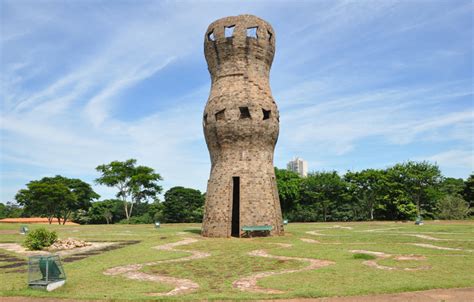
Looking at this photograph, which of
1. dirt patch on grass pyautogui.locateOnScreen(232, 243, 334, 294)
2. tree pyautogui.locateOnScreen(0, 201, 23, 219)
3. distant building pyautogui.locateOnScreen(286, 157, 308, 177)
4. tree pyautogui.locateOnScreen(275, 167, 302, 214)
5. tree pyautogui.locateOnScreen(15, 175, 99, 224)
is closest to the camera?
dirt patch on grass pyautogui.locateOnScreen(232, 243, 334, 294)

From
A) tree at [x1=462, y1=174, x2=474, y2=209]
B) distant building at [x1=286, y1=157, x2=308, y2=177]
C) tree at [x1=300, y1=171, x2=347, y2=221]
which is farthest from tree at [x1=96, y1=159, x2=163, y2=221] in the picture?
distant building at [x1=286, y1=157, x2=308, y2=177]

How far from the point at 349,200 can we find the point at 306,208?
578cm

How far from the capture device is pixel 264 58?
83.3 ft

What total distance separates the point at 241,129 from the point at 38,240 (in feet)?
40.1

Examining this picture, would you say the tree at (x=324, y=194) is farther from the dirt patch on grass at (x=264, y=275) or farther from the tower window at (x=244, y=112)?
the dirt patch on grass at (x=264, y=275)

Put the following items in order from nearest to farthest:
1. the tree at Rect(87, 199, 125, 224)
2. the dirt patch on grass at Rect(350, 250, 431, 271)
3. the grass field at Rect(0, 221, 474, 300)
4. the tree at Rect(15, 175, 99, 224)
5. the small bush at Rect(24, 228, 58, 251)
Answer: the grass field at Rect(0, 221, 474, 300) < the dirt patch on grass at Rect(350, 250, 431, 271) < the small bush at Rect(24, 228, 58, 251) < the tree at Rect(15, 175, 99, 224) < the tree at Rect(87, 199, 125, 224)

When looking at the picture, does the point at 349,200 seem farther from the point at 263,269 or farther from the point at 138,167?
the point at 263,269

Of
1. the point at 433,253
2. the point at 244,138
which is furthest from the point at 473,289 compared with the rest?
the point at 244,138

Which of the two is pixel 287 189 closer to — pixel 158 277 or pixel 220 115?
pixel 220 115

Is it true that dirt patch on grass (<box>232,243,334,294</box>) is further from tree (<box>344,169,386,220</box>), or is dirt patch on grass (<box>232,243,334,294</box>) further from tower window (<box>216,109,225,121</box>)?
tree (<box>344,169,386,220</box>)

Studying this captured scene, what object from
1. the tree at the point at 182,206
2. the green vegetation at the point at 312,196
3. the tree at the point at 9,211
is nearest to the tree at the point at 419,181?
the green vegetation at the point at 312,196

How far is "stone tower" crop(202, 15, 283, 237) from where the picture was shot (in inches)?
922

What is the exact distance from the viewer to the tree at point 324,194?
51.8m

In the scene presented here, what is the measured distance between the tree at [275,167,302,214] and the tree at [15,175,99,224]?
89.0ft
